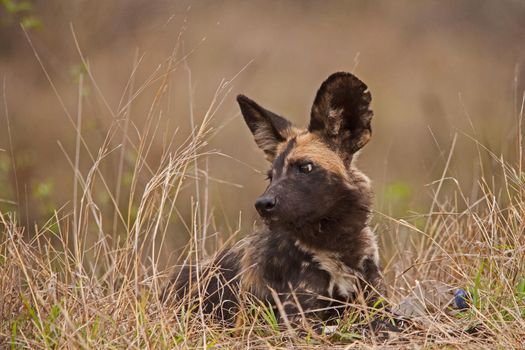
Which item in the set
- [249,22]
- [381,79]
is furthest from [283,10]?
[381,79]

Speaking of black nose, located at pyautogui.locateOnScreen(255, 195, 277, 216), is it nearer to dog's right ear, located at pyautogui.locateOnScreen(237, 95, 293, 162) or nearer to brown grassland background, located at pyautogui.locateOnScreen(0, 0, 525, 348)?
brown grassland background, located at pyautogui.locateOnScreen(0, 0, 525, 348)

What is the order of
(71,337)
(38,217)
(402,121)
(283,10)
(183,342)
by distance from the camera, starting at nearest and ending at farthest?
(71,337)
(183,342)
(38,217)
(402,121)
(283,10)

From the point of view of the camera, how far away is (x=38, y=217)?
9.48 meters

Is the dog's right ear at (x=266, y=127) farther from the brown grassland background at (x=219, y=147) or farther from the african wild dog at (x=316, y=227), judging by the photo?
the brown grassland background at (x=219, y=147)

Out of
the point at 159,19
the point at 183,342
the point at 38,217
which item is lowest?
the point at 38,217

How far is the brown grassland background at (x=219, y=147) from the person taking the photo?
4957 millimetres

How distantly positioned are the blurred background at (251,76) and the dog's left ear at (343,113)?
9.19 ft

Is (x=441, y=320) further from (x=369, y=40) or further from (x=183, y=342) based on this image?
(x=369, y=40)

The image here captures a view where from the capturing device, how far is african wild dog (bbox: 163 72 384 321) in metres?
5.35

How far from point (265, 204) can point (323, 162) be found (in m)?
0.51

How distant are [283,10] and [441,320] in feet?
30.1

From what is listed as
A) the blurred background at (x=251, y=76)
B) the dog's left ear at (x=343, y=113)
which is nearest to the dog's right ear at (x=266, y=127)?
the dog's left ear at (x=343, y=113)

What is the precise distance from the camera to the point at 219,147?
10656mm

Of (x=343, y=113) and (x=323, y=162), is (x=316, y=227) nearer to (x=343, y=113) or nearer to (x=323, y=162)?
(x=323, y=162)
